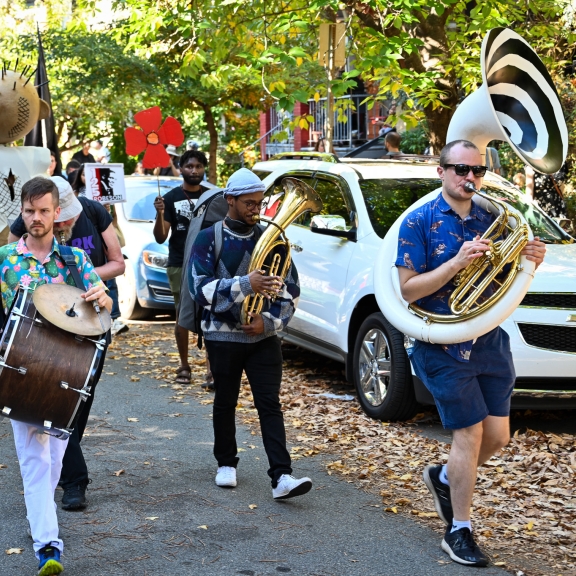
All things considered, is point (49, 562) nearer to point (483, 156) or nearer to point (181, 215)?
point (483, 156)

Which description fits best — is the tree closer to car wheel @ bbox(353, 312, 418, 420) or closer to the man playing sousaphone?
car wheel @ bbox(353, 312, 418, 420)

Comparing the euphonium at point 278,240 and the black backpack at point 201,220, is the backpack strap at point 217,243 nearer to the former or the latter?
the euphonium at point 278,240

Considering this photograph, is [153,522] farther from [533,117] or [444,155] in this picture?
[533,117]

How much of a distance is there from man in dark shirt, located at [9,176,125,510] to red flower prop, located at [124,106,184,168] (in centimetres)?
402

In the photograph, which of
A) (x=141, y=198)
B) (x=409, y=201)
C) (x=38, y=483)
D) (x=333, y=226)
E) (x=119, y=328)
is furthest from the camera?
(x=141, y=198)

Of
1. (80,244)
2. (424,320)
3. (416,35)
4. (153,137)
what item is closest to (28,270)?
(80,244)

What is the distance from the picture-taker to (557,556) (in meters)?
5.09

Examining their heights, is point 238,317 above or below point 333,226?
below

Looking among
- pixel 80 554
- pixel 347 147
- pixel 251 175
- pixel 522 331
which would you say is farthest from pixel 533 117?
pixel 347 147

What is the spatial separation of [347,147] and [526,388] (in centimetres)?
1919

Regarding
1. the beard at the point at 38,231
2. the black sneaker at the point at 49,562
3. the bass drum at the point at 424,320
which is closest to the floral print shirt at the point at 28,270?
the beard at the point at 38,231

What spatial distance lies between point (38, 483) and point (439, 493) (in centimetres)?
195

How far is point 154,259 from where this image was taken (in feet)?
40.3

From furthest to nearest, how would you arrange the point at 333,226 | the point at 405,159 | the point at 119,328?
the point at 119,328
the point at 405,159
the point at 333,226
